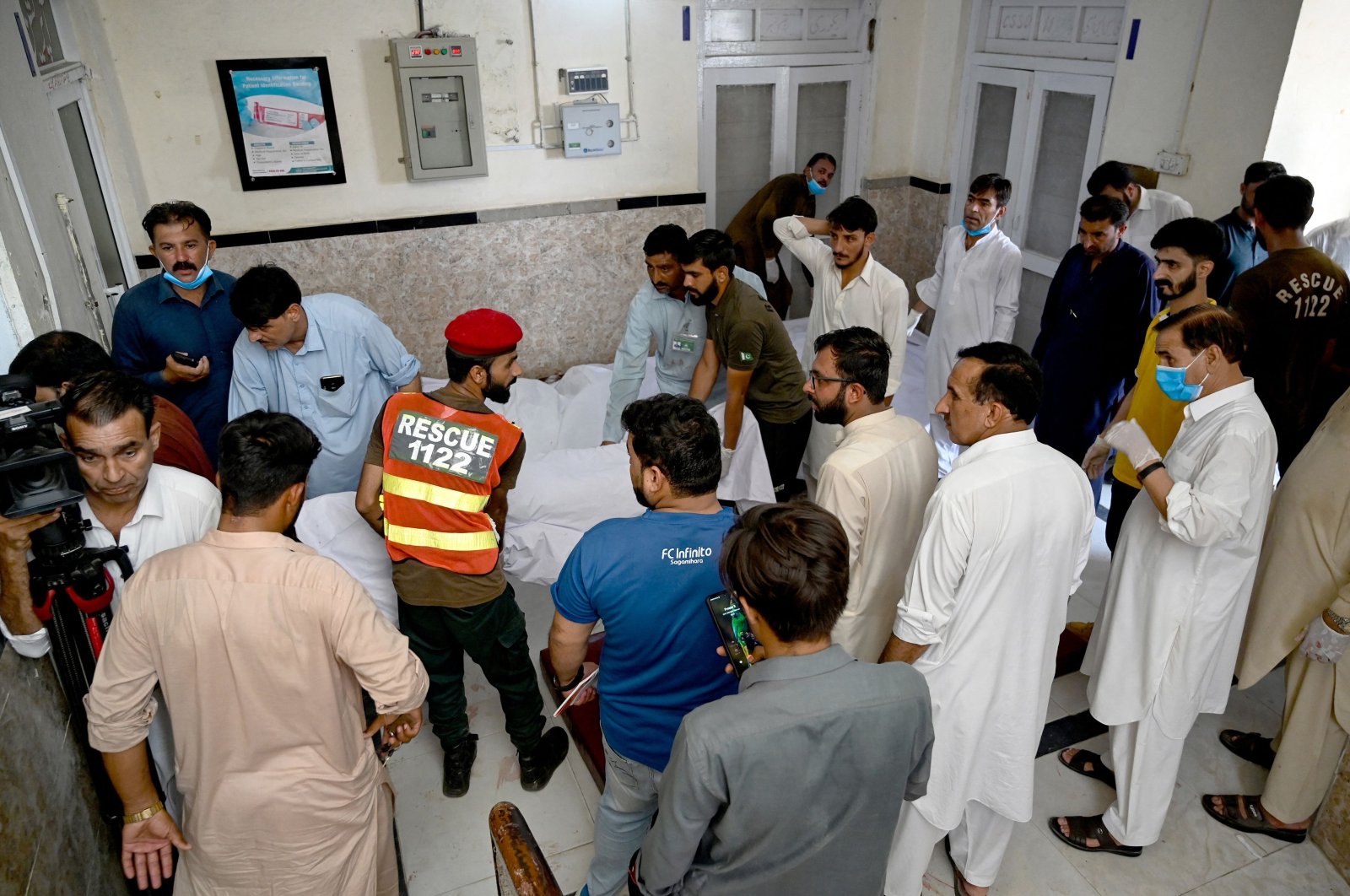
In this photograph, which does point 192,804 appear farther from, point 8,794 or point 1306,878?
point 1306,878

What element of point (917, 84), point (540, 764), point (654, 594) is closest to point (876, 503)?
point (654, 594)

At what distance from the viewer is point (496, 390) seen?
2574 millimetres

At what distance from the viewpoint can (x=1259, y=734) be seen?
303 cm

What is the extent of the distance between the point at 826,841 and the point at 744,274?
2.87 m

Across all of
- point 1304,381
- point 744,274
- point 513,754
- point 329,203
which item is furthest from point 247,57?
point 1304,381

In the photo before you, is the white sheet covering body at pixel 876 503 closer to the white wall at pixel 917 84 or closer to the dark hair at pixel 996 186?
the dark hair at pixel 996 186

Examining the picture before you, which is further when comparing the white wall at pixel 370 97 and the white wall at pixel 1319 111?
the white wall at pixel 370 97

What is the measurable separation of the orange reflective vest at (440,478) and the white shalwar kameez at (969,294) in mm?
2436

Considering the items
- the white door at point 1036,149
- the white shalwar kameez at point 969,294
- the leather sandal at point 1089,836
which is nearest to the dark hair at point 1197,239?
the white shalwar kameez at point 969,294

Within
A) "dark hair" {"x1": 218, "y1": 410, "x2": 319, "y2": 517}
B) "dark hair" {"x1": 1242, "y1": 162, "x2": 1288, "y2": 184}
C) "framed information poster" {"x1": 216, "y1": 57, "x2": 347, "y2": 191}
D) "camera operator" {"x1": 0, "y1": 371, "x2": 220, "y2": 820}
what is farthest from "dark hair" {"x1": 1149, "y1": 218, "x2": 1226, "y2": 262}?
"framed information poster" {"x1": 216, "y1": 57, "x2": 347, "y2": 191}

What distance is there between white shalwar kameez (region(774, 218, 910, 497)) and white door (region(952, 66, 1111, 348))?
6.54 feet

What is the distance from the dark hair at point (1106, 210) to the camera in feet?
11.8

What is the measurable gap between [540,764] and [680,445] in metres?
1.49

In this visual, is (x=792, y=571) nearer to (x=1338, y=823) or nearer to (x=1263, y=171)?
(x=1338, y=823)
